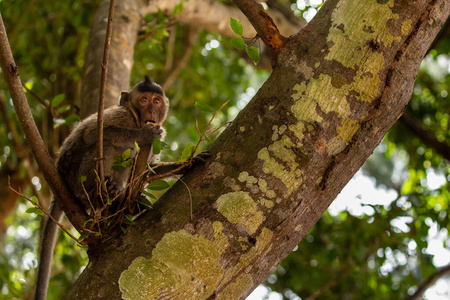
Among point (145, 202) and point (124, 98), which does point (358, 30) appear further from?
point (124, 98)

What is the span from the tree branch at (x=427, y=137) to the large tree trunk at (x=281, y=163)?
3.65 meters

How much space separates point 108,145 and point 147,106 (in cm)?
59

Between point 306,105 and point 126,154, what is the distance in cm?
98

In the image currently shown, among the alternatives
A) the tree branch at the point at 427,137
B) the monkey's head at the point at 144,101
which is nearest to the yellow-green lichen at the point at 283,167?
the monkey's head at the point at 144,101

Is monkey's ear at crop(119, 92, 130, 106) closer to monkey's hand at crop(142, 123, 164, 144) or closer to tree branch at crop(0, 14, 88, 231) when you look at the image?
monkey's hand at crop(142, 123, 164, 144)

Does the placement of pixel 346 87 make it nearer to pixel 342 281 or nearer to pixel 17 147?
pixel 342 281

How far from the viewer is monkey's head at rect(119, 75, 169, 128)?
3.81m

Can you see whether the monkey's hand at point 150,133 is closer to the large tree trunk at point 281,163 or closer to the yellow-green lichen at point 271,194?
the large tree trunk at point 281,163

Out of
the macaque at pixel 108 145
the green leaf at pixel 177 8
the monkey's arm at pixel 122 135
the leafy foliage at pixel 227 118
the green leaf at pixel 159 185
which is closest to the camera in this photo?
the green leaf at pixel 159 185

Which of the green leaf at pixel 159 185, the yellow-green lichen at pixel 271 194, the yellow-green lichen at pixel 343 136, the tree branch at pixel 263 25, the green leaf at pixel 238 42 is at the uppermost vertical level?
the tree branch at pixel 263 25

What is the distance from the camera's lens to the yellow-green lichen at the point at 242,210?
184 cm

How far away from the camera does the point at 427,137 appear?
→ 555 centimetres

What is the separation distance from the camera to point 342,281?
18.2ft

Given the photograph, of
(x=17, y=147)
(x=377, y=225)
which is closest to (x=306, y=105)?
(x=377, y=225)
